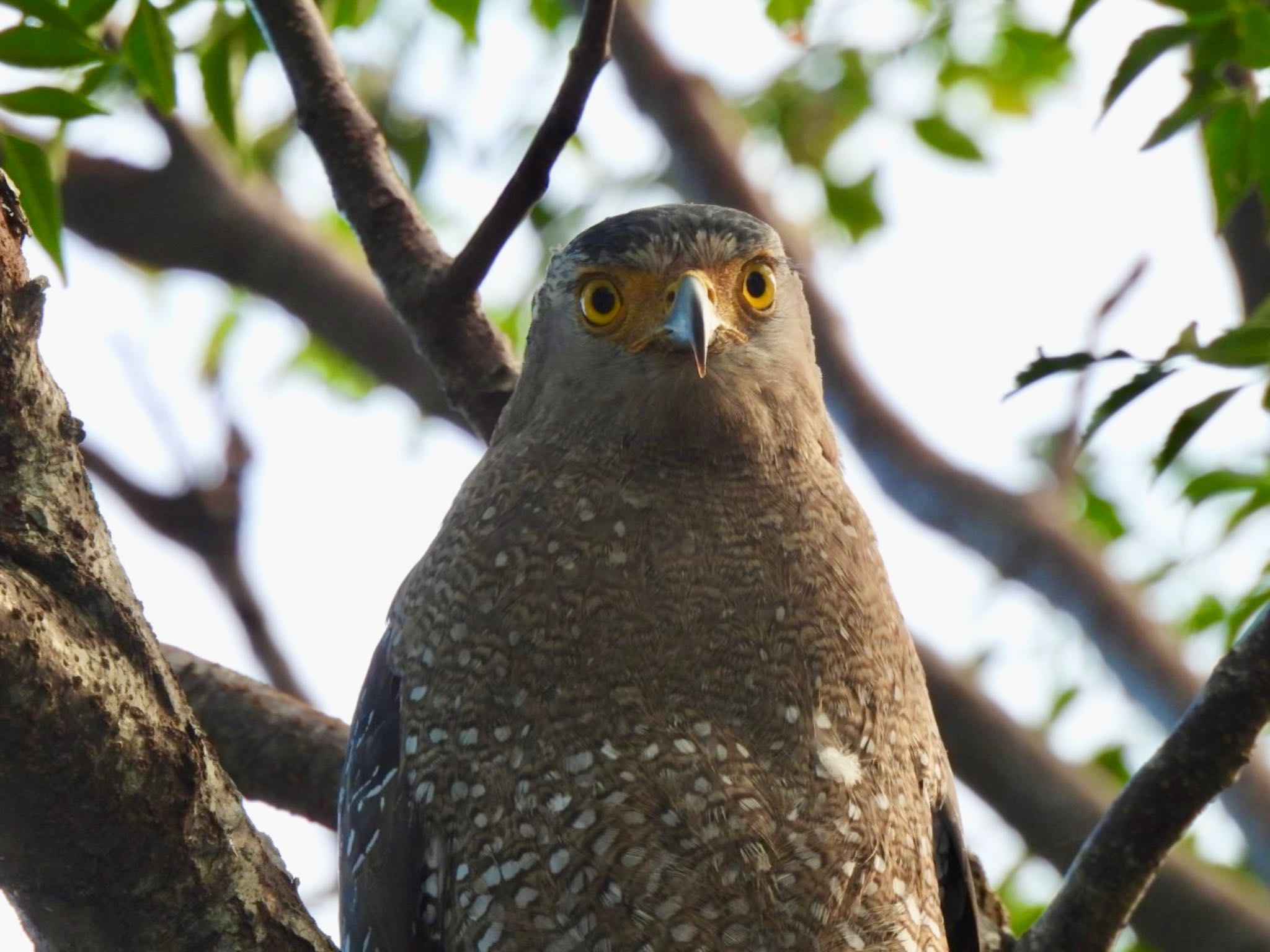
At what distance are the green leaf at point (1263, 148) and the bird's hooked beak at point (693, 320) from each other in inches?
46.5

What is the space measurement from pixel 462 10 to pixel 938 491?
2777 millimetres

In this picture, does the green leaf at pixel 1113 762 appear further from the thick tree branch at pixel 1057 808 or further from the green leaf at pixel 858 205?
the green leaf at pixel 858 205

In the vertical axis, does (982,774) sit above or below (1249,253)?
below

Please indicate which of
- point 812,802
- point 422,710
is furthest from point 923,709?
point 422,710

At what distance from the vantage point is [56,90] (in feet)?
10.2

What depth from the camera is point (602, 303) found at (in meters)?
3.79

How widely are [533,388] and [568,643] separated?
0.94 m

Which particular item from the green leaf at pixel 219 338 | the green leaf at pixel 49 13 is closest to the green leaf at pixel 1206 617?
the green leaf at pixel 49 13

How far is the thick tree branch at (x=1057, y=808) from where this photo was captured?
15.2ft

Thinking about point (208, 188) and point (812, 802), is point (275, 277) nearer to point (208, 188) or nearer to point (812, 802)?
point (208, 188)

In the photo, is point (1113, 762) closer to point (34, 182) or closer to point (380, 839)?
point (380, 839)

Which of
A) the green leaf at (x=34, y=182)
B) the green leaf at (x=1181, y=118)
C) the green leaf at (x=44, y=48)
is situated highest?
the green leaf at (x=1181, y=118)

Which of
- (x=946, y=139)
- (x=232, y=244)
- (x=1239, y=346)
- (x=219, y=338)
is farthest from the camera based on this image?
(x=219, y=338)

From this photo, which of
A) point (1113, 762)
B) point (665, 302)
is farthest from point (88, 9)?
point (1113, 762)
